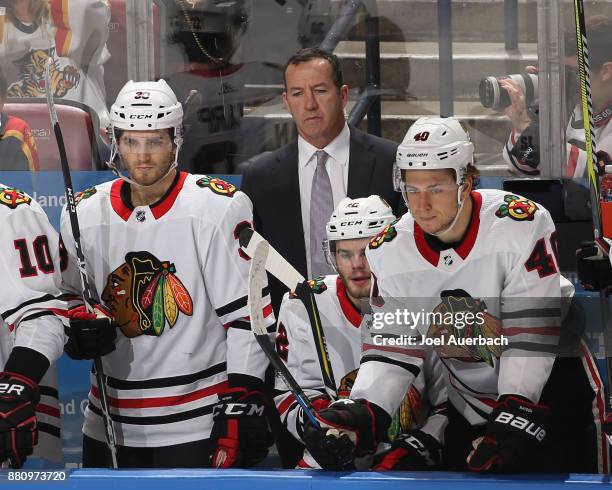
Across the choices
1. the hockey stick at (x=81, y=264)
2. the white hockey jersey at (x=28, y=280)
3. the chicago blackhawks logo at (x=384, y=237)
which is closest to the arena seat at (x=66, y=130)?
the hockey stick at (x=81, y=264)

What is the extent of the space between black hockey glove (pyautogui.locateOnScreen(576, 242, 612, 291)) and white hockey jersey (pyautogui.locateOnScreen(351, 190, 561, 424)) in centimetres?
9

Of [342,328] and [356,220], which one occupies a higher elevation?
[356,220]

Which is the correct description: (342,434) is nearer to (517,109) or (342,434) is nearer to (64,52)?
(517,109)

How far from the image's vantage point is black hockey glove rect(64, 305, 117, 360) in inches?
122

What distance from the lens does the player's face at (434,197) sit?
2.90 m

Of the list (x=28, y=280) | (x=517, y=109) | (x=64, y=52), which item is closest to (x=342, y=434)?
(x=28, y=280)

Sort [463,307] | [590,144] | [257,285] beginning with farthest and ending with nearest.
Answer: [590,144] < [463,307] < [257,285]

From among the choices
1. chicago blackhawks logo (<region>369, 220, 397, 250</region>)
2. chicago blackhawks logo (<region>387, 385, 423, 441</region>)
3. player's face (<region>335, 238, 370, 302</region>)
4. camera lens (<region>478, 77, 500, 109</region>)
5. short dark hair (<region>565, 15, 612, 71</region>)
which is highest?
short dark hair (<region>565, 15, 612, 71</region>)

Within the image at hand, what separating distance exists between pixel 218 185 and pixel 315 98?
0.37 metres

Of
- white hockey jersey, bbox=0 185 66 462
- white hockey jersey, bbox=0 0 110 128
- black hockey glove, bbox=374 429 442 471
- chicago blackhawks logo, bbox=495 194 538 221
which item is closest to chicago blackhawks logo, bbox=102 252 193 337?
white hockey jersey, bbox=0 185 66 462

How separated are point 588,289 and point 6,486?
1.37 m

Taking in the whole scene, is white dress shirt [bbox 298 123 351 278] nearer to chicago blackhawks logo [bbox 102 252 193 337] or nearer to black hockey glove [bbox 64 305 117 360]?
chicago blackhawks logo [bbox 102 252 193 337]

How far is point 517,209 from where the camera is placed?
9.55 ft

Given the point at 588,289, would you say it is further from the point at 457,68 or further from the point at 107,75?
the point at 107,75
